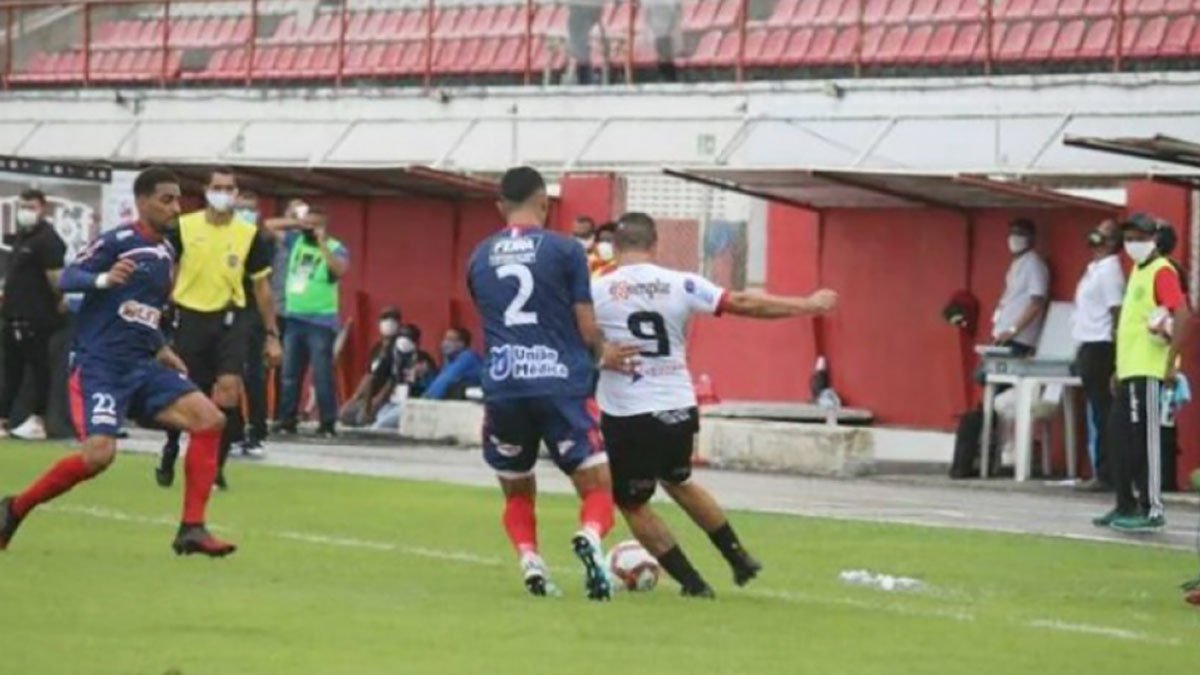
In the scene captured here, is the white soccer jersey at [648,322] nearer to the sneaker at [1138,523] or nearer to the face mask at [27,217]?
the sneaker at [1138,523]

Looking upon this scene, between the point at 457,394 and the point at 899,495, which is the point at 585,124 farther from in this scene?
the point at 899,495

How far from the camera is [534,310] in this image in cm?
1410

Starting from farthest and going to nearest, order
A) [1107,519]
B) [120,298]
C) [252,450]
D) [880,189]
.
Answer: [880,189] → [252,450] → [1107,519] → [120,298]

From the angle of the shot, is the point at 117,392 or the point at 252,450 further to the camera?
the point at 252,450

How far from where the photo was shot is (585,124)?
33.6 metres

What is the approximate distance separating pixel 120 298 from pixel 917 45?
1759 centimetres

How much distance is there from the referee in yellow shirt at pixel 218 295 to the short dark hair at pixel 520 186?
21.4 ft

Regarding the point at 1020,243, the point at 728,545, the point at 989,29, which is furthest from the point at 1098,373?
the point at 728,545

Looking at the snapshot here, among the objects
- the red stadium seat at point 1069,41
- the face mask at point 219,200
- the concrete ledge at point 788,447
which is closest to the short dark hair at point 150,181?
the face mask at point 219,200

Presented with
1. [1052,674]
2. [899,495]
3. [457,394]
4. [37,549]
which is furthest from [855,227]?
[1052,674]

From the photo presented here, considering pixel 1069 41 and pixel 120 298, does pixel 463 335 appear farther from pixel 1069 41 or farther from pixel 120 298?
pixel 120 298

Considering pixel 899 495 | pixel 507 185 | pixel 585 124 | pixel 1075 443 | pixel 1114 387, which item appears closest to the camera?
pixel 507 185

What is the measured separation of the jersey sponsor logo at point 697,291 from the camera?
1462cm

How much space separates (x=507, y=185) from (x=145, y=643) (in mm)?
3230
